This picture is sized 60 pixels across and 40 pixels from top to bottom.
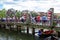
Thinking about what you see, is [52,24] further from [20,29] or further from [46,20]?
[20,29]

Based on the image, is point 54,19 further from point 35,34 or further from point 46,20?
point 35,34

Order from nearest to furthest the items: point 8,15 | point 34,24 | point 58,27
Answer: point 58,27, point 34,24, point 8,15

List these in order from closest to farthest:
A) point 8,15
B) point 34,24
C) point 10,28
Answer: point 34,24, point 10,28, point 8,15

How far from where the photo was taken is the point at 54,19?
126 feet

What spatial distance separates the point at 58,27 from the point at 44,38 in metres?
3.38

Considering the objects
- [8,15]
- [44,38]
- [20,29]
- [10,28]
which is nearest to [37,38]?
[44,38]

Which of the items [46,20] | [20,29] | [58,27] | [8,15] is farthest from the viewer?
[8,15]

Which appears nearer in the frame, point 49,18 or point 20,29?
point 49,18

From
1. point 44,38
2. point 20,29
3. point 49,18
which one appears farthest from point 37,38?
point 20,29

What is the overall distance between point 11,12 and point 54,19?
30284 millimetres

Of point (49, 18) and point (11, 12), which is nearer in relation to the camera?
point (49, 18)

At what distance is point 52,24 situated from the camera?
36.7 meters

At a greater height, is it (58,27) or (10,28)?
(58,27)

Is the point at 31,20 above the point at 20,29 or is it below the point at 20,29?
above
